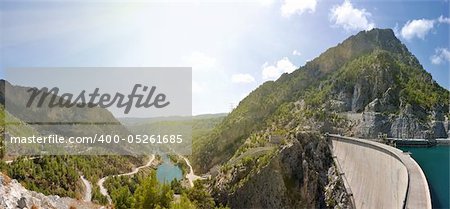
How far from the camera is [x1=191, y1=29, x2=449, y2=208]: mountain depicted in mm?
53438

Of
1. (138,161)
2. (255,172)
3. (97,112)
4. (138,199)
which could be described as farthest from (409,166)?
(97,112)

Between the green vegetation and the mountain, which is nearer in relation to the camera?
the green vegetation

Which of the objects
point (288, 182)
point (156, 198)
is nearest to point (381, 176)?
point (156, 198)

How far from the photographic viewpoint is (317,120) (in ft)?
249

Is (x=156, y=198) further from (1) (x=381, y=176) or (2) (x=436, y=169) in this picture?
(2) (x=436, y=169)

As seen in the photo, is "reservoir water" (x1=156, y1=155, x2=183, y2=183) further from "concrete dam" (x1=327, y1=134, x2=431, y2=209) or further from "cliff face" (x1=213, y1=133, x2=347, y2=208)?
"concrete dam" (x1=327, y1=134, x2=431, y2=209)

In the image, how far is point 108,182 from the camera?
222 ft

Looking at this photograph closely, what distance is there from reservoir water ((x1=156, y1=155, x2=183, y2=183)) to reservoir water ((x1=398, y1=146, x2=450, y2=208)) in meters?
46.6

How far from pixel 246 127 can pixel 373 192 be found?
60.3 m

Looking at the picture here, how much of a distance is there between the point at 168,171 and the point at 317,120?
3976cm

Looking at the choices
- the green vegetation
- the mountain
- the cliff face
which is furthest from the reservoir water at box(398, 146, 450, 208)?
the green vegetation

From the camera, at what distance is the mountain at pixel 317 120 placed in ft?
175

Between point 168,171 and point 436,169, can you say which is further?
point 168,171

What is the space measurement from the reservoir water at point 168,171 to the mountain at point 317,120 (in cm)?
581
